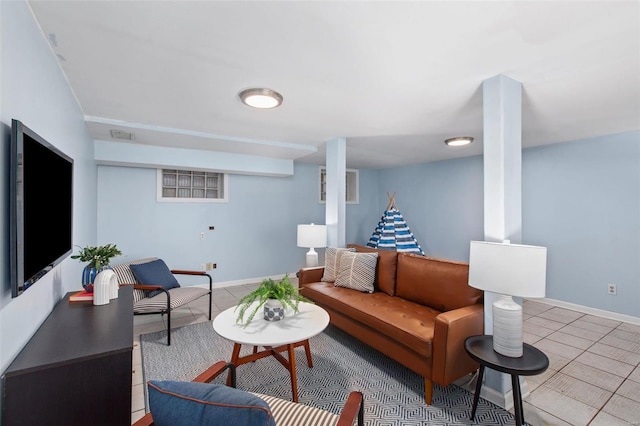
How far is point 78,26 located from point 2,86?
2.17 feet

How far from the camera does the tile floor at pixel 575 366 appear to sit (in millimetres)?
1918

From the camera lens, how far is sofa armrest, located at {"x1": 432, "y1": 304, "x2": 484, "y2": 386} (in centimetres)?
191

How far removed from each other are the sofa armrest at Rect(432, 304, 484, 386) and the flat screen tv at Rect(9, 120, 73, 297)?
2.15 meters

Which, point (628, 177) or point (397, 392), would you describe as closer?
point (397, 392)

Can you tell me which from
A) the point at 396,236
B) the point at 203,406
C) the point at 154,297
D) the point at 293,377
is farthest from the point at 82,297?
the point at 396,236

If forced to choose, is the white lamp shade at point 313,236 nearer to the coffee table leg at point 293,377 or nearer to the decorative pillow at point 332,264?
the decorative pillow at point 332,264

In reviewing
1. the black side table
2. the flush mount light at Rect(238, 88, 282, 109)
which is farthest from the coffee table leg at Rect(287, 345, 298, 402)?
the flush mount light at Rect(238, 88, 282, 109)

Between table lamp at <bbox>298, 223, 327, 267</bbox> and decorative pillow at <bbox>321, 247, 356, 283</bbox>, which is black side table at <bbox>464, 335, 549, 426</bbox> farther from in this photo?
table lamp at <bbox>298, 223, 327, 267</bbox>

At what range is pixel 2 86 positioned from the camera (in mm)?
1110

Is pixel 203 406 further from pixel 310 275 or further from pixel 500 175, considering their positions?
pixel 310 275

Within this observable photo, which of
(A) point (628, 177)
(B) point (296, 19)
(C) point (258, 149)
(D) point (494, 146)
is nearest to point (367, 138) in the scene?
(C) point (258, 149)

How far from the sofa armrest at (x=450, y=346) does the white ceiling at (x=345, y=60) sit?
1653 mm

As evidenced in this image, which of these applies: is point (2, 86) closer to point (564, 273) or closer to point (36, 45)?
point (36, 45)

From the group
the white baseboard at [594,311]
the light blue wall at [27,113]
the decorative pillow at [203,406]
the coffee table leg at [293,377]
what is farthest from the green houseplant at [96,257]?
the white baseboard at [594,311]
